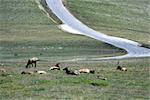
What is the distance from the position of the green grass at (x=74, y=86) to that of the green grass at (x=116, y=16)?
54720mm

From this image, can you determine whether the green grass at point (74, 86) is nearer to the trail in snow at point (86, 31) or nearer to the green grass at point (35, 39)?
the green grass at point (35, 39)

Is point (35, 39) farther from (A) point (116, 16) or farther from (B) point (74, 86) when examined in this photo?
(B) point (74, 86)

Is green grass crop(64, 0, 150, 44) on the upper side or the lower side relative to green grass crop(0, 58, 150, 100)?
upper

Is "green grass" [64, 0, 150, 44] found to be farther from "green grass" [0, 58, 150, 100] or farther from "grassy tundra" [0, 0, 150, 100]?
"green grass" [0, 58, 150, 100]

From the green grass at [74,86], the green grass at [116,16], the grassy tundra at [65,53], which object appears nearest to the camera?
the green grass at [74,86]

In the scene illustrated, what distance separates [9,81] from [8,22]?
7072cm

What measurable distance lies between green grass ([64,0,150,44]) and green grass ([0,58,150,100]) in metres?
54.7

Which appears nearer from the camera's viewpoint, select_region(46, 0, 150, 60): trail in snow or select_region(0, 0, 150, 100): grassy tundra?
select_region(0, 0, 150, 100): grassy tundra

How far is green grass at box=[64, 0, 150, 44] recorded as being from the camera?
9870 centimetres

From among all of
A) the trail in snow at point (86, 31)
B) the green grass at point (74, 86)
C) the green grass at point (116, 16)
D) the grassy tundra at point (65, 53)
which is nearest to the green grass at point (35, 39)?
the grassy tundra at point (65, 53)

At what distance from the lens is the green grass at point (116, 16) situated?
9870cm

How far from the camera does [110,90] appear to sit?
27562 millimetres

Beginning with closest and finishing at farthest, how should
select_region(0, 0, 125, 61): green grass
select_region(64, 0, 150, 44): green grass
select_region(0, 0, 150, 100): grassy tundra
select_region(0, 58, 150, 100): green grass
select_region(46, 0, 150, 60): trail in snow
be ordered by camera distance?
1. select_region(0, 58, 150, 100): green grass
2. select_region(0, 0, 150, 100): grassy tundra
3. select_region(0, 0, 125, 61): green grass
4. select_region(46, 0, 150, 60): trail in snow
5. select_region(64, 0, 150, 44): green grass

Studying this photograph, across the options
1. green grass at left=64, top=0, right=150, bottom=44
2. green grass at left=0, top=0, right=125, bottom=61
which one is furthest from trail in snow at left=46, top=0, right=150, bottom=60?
green grass at left=0, top=0, right=125, bottom=61
